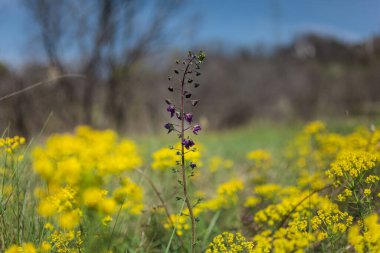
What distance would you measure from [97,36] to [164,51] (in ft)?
6.85

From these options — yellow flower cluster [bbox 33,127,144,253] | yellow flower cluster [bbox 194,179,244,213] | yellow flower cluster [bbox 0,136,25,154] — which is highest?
yellow flower cluster [bbox 0,136,25,154]

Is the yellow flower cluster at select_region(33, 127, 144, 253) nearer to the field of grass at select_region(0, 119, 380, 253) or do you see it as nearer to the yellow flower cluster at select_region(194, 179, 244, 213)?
the field of grass at select_region(0, 119, 380, 253)

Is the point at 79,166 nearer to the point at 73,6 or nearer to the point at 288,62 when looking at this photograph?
the point at 73,6

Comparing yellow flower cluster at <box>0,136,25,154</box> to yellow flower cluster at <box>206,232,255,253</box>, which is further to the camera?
yellow flower cluster at <box>0,136,25,154</box>

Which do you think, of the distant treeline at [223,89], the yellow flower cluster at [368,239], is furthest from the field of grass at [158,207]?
the distant treeline at [223,89]

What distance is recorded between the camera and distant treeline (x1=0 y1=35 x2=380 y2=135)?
931 centimetres

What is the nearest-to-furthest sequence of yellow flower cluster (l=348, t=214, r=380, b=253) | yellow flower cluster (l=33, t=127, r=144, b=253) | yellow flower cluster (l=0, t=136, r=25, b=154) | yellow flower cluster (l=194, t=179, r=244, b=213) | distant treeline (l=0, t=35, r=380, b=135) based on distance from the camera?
1. yellow flower cluster (l=33, t=127, r=144, b=253)
2. yellow flower cluster (l=348, t=214, r=380, b=253)
3. yellow flower cluster (l=0, t=136, r=25, b=154)
4. yellow flower cluster (l=194, t=179, r=244, b=213)
5. distant treeline (l=0, t=35, r=380, b=135)

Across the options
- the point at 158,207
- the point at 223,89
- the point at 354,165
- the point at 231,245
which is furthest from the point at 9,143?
the point at 223,89

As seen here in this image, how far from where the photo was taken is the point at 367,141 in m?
3.06

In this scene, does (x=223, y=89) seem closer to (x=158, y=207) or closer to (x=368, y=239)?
(x=158, y=207)

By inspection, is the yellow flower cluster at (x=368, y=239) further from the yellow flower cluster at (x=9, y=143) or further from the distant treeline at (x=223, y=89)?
the distant treeline at (x=223, y=89)

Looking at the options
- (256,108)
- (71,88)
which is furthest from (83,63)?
(256,108)

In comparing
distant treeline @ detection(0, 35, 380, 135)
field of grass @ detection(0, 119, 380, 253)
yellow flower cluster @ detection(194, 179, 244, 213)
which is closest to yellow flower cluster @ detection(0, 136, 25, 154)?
field of grass @ detection(0, 119, 380, 253)

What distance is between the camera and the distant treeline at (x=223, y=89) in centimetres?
931
